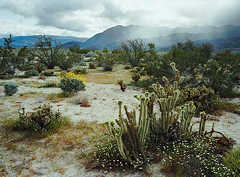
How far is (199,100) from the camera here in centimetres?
672

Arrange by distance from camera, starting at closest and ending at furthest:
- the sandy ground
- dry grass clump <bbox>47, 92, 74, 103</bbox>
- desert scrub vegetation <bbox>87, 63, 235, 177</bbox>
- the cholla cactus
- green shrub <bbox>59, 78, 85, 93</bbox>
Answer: desert scrub vegetation <bbox>87, 63, 235, 177</bbox> → the cholla cactus → the sandy ground → dry grass clump <bbox>47, 92, 74, 103</bbox> → green shrub <bbox>59, 78, 85, 93</bbox>

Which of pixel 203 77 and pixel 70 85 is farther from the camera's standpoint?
pixel 203 77

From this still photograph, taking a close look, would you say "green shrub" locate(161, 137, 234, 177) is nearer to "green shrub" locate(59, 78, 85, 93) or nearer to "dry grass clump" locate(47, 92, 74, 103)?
"dry grass clump" locate(47, 92, 74, 103)

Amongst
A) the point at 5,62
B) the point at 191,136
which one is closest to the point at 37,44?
the point at 5,62

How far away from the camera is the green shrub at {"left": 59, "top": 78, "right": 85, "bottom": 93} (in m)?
7.90

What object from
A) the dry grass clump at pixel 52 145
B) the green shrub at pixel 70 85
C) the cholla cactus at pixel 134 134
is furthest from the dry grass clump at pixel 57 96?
the cholla cactus at pixel 134 134

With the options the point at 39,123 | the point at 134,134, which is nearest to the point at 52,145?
the point at 39,123

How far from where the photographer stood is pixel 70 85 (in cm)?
799

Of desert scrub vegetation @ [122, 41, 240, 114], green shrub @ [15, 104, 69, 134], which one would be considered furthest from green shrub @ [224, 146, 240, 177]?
green shrub @ [15, 104, 69, 134]

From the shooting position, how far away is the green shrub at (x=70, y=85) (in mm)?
7897

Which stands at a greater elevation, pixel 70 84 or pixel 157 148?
pixel 70 84

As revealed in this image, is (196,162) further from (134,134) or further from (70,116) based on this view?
(70,116)

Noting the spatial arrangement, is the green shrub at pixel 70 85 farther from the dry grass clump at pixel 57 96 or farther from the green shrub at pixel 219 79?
the green shrub at pixel 219 79

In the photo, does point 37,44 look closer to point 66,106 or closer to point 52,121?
point 66,106
